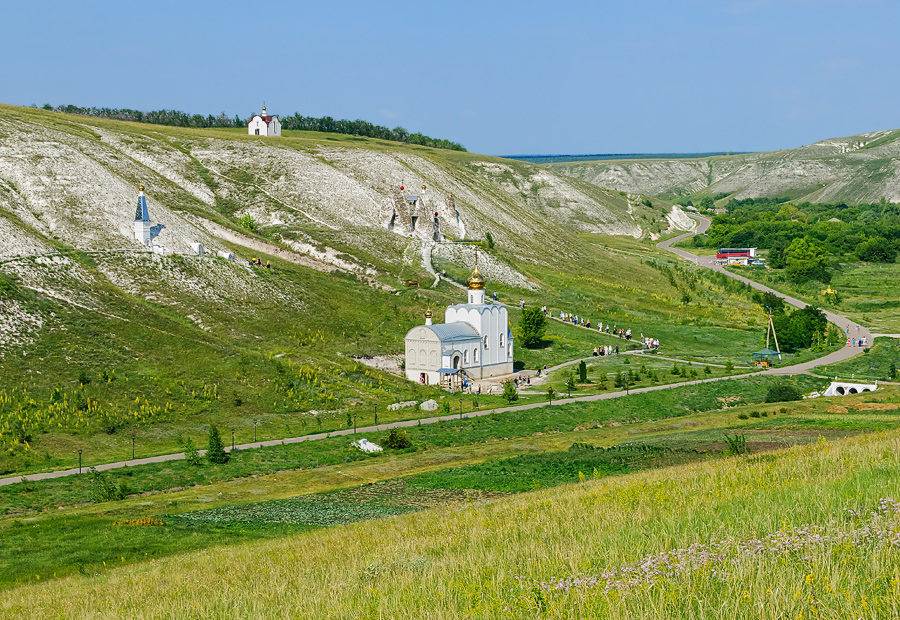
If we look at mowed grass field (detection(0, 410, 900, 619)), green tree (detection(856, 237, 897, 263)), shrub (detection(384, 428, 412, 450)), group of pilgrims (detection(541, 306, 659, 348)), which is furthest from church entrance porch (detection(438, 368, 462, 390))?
green tree (detection(856, 237, 897, 263))

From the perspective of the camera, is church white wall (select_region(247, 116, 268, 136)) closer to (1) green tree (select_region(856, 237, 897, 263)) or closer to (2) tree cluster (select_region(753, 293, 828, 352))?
(2) tree cluster (select_region(753, 293, 828, 352))

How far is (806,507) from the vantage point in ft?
36.6

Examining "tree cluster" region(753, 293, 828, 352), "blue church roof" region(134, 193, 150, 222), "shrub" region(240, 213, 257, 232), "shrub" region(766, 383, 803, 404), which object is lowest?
"shrub" region(766, 383, 803, 404)

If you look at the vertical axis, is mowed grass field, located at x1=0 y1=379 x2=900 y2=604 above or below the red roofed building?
below

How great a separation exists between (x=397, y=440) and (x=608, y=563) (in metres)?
34.8

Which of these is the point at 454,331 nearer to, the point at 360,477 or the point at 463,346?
the point at 463,346

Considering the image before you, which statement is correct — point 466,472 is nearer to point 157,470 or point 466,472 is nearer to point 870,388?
point 157,470

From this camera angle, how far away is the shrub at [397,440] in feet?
143

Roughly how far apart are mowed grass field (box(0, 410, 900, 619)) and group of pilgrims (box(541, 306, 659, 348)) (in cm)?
5952

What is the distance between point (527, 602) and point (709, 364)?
2642 inches

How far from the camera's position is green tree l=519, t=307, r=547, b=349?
75562mm

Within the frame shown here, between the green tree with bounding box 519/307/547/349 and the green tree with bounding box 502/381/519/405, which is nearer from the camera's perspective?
the green tree with bounding box 502/381/519/405

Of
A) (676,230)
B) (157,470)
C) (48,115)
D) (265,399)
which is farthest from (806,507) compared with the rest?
(676,230)

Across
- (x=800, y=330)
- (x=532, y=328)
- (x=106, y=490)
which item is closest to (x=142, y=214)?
(x=532, y=328)
